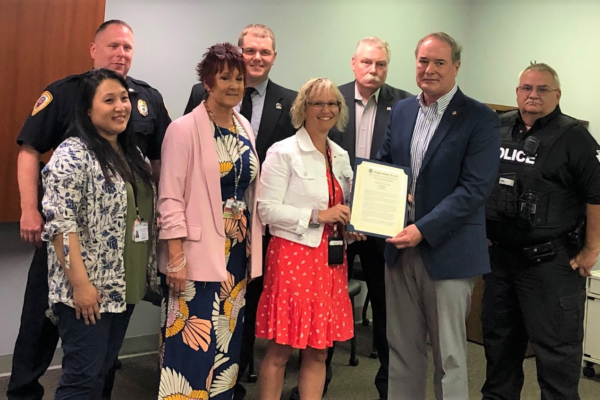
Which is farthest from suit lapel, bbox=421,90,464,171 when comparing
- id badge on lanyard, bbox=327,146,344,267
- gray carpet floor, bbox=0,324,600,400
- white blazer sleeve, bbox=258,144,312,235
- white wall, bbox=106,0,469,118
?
white wall, bbox=106,0,469,118

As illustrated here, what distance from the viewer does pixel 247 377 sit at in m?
3.79

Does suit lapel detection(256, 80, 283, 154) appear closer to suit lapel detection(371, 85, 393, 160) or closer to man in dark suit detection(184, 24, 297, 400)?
man in dark suit detection(184, 24, 297, 400)

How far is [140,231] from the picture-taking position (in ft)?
7.97

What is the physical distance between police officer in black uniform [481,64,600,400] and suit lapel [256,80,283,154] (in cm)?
117

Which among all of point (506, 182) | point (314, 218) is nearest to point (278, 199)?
point (314, 218)

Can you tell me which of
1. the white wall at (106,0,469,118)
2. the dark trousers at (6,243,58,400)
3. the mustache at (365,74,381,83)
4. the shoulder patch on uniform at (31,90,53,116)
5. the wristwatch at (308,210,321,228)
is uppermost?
the white wall at (106,0,469,118)

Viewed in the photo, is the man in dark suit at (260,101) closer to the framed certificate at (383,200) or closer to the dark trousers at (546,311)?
the framed certificate at (383,200)

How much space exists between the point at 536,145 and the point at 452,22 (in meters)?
2.71

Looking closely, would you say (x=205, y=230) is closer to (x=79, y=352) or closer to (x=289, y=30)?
(x=79, y=352)

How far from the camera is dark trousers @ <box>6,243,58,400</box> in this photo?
109 inches

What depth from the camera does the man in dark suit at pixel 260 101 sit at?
321cm

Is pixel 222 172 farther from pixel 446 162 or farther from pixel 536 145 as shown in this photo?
pixel 536 145

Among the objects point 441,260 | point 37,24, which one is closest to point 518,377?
point 441,260

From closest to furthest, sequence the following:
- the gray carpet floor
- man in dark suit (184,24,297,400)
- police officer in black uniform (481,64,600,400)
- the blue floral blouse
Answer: the blue floral blouse → police officer in black uniform (481,64,600,400) → man in dark suit (184,24,297,400) → the gray carpet floor
